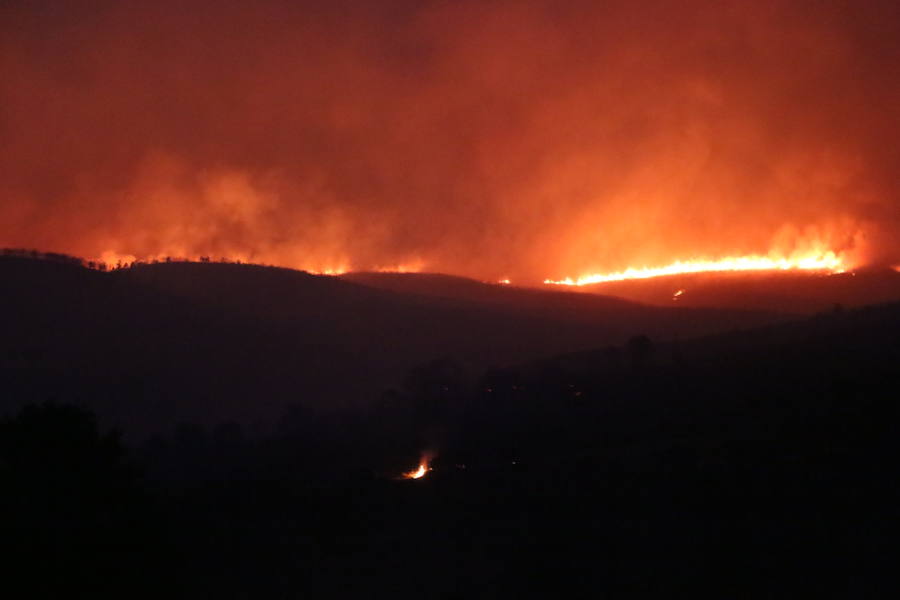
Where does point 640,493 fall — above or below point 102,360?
below

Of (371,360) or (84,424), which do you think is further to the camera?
(371,360)

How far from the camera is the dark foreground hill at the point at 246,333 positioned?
3548 inches

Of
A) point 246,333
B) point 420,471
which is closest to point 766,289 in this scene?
point 246,333

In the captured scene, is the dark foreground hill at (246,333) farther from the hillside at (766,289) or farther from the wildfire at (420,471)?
the wildfire at (420,471)

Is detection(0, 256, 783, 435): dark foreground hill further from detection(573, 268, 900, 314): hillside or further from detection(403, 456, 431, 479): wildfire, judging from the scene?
detection(403, 456, 431, 479): wildfire

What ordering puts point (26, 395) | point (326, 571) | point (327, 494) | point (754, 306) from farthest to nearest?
point (754, 306), point (26, 395), point (327, 494), point (326, 571)

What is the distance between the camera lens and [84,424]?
3650 cm

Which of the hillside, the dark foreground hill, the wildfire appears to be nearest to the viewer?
the wildfire

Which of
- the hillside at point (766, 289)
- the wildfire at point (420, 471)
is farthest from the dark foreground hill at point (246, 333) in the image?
the wildfire at point (420, 471)

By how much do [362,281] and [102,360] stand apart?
44.4 m

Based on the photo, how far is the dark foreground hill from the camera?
90.1m

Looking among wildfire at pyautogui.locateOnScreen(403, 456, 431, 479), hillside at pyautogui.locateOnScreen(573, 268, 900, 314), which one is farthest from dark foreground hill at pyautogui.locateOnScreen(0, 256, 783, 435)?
wildfire at pyautogui.locateOnScreen(403, 456, 431, 479)

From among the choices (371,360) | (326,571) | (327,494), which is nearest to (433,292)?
(371,360)

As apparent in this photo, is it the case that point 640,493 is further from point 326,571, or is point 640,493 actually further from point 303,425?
point 303,425
